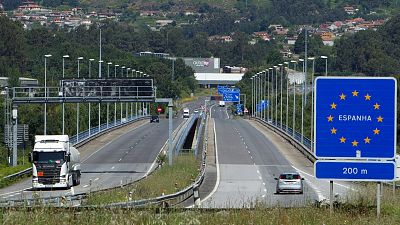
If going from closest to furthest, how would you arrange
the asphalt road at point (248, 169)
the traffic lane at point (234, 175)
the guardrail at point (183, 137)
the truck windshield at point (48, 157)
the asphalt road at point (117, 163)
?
the traffic lane at point (234, 175) < the asphalt road at point (248, 169) < the asphalt road at point (117, 163) < the truck windshield at point (48, 157) < the guardrail at point (183, 137)

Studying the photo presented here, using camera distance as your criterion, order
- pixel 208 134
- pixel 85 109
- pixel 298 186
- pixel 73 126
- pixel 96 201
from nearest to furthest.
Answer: pixel 96 201, pixel 298 186, pixel 208 134, pixel 73 126, pixel 85 109

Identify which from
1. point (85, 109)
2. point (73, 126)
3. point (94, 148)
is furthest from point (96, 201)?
point (85, 109)

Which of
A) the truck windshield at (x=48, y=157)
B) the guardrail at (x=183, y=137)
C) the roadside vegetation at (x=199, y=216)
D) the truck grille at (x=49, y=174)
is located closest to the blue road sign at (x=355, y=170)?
the roadside vegetation at (x=199, y=216)

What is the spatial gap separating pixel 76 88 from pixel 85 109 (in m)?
61.3

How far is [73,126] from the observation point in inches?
4867

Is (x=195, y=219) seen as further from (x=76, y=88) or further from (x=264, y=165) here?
(x=76, y=88)

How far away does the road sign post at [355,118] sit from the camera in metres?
19.3

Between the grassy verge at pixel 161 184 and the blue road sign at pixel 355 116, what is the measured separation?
21.4ft

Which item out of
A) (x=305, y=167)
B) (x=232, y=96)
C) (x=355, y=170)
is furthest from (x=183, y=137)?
(x=232, y=96)

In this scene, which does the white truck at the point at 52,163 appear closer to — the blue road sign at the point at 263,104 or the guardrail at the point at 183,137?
the guardrail at the point at 183,137

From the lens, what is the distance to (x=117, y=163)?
74.0 metres

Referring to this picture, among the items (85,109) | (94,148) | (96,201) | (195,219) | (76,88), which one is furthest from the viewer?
(85,109)

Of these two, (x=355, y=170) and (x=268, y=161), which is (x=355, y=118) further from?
(x=268, y=161)

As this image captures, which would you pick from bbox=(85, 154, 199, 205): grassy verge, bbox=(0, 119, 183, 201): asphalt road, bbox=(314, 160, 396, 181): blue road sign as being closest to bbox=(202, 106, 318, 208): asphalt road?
bbox=(85, 154, 199, 205): grassy verge
